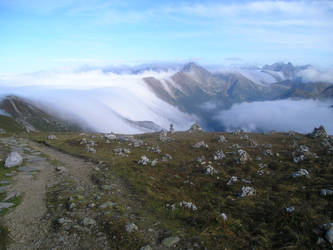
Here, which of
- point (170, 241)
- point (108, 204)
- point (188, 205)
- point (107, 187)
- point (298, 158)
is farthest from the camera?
point (298, 158)

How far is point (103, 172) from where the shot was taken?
26.5 metres

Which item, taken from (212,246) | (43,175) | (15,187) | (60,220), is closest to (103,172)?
(43,175)

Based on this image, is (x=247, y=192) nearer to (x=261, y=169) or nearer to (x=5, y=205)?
(x=261, y=169)

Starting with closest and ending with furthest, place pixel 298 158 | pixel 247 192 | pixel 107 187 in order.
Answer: pixel 247 192
pixel 107 187
pixel 298 158

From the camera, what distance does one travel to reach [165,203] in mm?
18812

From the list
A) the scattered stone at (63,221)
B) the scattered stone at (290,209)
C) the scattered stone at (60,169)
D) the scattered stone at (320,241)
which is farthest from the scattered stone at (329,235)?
the scattered stone at (60,169)

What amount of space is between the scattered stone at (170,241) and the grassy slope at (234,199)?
2.36 feet

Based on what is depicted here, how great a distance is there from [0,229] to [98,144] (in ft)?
98.6

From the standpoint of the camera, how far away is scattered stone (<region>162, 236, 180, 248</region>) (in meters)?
13.1

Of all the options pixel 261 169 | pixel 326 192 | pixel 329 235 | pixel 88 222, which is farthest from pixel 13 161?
pixel 326 192

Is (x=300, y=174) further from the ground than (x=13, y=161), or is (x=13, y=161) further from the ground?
(x=13, y=161)

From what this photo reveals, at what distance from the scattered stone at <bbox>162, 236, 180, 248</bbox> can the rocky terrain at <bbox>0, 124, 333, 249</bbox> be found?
93 millimetres

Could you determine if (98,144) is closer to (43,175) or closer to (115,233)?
(43,175)

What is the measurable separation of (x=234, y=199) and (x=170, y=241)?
8622mm
